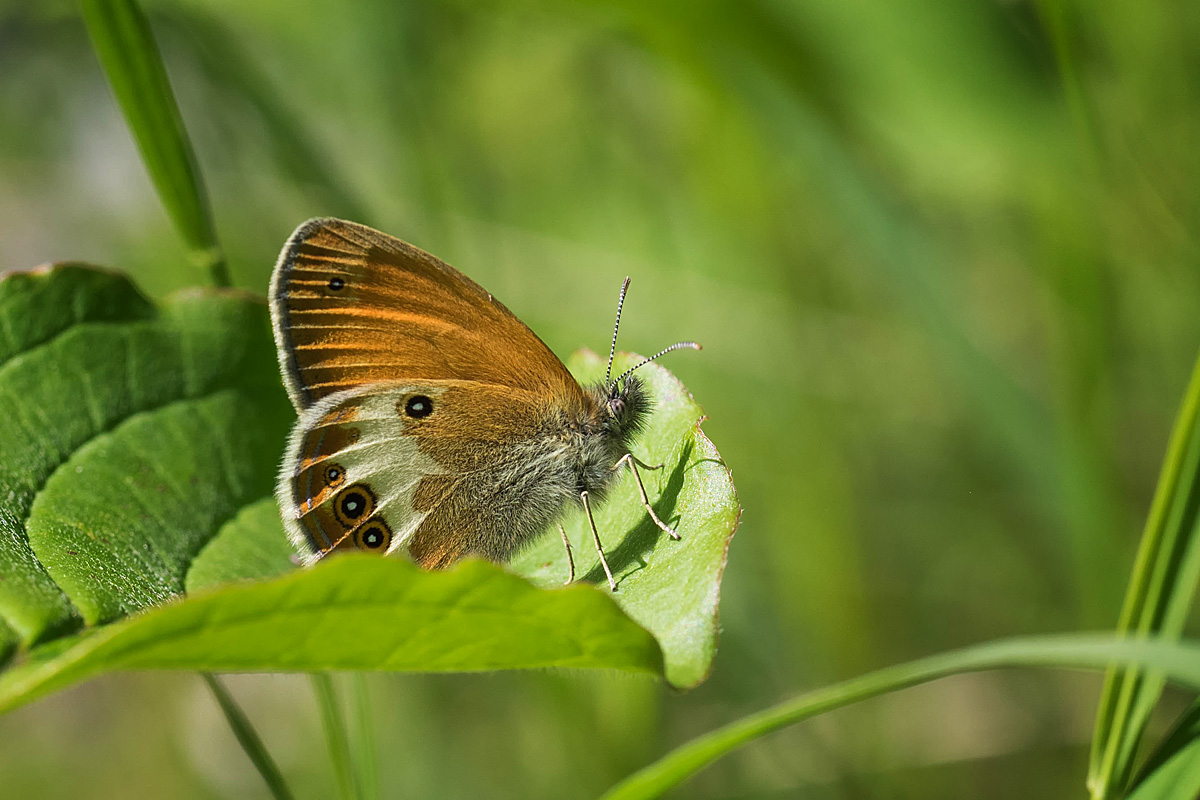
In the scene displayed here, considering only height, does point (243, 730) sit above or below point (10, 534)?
below

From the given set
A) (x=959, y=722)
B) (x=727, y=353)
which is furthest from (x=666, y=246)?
(x=959, y=722)

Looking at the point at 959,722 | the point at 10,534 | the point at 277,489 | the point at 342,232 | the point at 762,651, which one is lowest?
the point at 959,722

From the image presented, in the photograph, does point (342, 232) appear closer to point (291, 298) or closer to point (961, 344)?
point (291, 298)

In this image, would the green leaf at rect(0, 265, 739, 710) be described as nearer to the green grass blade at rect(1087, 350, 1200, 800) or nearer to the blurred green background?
the green grass blade at rect(1087, 350, 1200, 800)

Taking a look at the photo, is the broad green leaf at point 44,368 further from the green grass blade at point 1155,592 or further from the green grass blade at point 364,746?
the green grass blade at point 1155,592

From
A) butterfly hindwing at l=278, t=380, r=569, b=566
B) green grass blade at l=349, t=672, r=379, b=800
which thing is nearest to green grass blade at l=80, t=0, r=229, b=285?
butterfly hindwing at l=278, t=380, r=569, b=566

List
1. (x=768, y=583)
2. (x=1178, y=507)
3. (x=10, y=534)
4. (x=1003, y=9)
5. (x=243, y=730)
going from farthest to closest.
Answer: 1. (x=768, y=583)
2. (x=1003, y=9)
3. (x=243, y=730)
4. (x=1178, y=507)
5. (x=10, y=534)

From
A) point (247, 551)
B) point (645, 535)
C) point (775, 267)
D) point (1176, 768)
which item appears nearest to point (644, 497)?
point (645, 535)
